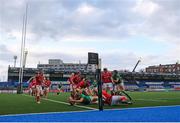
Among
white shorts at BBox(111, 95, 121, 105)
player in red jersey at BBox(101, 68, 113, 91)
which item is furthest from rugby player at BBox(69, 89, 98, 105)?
player in red jersey at BBox(101, 68, 113, 91)

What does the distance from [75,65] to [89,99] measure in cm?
15108

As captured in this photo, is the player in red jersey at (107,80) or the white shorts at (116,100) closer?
the white shorts at (116,100)

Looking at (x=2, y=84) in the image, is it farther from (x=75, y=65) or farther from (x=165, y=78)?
(x=75, y=65)

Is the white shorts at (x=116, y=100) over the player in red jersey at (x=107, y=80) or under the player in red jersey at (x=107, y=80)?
under

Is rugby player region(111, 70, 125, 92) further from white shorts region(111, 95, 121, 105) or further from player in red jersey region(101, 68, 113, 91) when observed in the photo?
white shorts region(111, 95, 121, 105)

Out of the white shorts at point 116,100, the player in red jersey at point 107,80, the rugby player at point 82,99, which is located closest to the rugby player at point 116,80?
the player in red jersey at point 107,80

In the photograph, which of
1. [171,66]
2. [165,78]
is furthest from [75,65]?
[165,78]

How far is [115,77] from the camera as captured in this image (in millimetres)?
20062

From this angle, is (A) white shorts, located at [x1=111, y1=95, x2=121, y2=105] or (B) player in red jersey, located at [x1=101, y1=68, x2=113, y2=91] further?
(B) player in red jersey, located at [x1=101, y1=68, x2=113, y2=91]

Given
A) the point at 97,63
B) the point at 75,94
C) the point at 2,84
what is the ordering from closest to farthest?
the point at 97,63
the point at 75,94
the point at 2,84

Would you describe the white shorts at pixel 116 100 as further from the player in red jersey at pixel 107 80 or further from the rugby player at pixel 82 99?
the player in red jersey at pixel 107 80

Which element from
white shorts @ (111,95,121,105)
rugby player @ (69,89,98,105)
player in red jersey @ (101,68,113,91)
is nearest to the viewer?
white shorts @ (111,95,121,105)

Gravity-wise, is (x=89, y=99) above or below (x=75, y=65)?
below

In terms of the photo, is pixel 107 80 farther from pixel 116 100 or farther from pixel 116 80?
pixel 116 100
